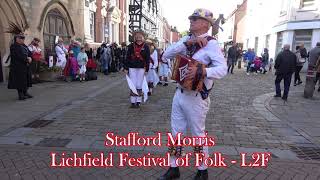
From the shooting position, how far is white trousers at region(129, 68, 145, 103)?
27.1 feet

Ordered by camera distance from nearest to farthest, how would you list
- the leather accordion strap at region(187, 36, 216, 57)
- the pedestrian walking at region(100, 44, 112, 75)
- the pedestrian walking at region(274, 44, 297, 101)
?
the leather accordion strap at region(187, 36, 216, 57) → the pedestrian walking at region(274, 44, 297, 101) → the pedestrian walking at region(100, 44, 112, 75)

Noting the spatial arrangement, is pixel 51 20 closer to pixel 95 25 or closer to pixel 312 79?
pixel 95 25

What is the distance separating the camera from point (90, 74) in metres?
14.6

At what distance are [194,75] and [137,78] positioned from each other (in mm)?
4946

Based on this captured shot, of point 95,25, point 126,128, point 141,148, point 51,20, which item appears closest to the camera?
point 141,148

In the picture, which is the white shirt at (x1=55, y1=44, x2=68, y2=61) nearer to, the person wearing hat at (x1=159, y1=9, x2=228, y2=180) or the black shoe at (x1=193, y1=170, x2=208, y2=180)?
the person wearing hat at (x1=159, y1=9, x2=228, y2=180)

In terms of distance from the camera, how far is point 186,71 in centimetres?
359

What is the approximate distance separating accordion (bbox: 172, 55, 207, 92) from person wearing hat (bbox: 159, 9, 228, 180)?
41 mm

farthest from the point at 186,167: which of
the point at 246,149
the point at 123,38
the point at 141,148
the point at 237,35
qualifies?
the point at 237,35

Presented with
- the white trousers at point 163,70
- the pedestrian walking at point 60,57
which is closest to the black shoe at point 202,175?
the white trousers at point 163,70

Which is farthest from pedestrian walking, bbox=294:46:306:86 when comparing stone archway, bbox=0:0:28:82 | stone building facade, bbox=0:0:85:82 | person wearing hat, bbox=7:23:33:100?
stone archway, bbox=0:0:28:82

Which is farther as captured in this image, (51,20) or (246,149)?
(51,20)

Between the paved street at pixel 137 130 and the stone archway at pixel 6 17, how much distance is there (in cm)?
225

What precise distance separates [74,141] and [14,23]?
27.3ft
